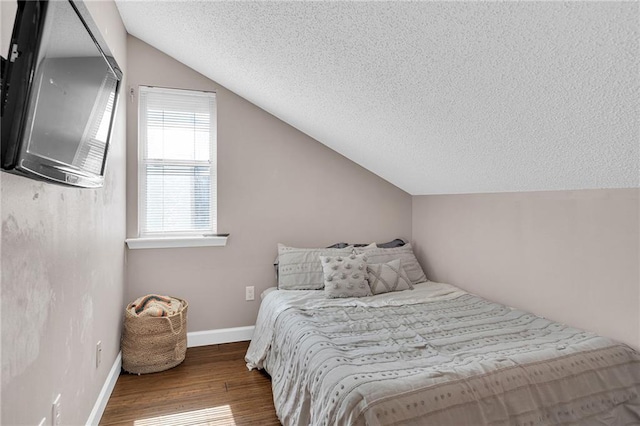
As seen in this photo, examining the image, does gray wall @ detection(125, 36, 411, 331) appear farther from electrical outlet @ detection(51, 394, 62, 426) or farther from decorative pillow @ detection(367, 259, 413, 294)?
electrical outlet @ detection(51, 394, 62, 426)

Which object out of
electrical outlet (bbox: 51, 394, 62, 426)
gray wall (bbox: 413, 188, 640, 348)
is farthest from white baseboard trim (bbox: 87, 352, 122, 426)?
gray wall (bbox: 413, 188, 640, 348)

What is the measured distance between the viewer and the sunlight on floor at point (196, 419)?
79.0 inches

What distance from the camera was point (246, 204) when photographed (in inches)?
125

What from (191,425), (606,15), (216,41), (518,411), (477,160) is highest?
(216,41)

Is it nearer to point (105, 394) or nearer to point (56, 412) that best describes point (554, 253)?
point (56, 412)

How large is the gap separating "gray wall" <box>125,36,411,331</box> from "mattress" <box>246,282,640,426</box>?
97 cm

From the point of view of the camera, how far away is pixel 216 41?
233 cm

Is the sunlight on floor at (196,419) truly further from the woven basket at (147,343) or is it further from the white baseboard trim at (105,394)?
the woven basket at (147,343)

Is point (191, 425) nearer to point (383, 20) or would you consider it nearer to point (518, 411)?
point (518, 411)

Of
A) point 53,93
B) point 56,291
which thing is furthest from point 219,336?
point 53,93

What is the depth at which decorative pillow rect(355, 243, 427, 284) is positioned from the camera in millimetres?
3111

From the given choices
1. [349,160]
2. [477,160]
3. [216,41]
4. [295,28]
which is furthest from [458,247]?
[216,41]

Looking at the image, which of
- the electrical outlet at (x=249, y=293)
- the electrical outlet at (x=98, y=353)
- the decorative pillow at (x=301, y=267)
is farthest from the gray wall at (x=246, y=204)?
the electrical outlet at (x=98, y=353)

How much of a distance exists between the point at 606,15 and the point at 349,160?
250 centimetres
